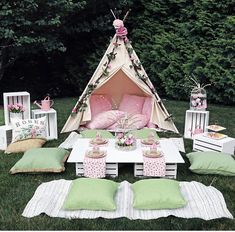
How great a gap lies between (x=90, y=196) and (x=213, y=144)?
260 centimetres

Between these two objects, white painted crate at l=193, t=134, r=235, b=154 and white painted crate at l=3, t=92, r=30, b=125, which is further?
white painted crate at l=3, t=92, r=30, b=125

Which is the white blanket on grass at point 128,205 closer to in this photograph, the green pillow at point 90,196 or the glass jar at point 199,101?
the green pillow at point 90,196

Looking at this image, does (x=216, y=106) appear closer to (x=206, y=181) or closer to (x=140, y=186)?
(x=206, y=181)

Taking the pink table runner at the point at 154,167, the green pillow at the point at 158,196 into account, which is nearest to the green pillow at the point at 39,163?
the pink table runner at the point at 154,167

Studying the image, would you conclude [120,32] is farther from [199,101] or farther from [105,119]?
[199,101]

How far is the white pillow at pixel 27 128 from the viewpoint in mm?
6227

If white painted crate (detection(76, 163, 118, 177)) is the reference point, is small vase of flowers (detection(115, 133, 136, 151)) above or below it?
above

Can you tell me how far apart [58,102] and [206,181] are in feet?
19.2

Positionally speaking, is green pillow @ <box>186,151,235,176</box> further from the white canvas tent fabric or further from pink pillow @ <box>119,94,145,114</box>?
pink pillow @ <box>119,94,145,114</box>

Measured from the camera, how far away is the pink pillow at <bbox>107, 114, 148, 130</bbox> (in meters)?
7.20

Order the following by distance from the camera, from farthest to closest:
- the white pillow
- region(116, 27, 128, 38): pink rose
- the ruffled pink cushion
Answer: the ruffled pink cushion, region(116, 27, 128, 38): pink rose, the white pillow

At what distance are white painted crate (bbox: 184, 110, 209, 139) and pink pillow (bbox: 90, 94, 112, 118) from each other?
166cm

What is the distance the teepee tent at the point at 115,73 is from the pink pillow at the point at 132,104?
0.36m

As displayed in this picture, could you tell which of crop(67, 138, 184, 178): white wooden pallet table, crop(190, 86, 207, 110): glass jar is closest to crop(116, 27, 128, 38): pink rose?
crop(190, 86, 207, 110): glass jar
